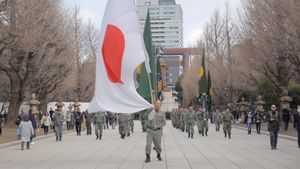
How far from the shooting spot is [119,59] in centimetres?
1289

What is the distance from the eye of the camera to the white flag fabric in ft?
41.6

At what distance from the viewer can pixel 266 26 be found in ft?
102

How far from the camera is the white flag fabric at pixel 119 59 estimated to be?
12.7 metres

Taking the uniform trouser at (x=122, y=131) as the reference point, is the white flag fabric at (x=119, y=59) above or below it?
above

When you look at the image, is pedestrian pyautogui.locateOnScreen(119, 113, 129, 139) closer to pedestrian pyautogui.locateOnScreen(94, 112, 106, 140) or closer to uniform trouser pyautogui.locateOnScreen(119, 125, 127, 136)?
uniform trouser pyautogui.locateOnScreen(119, 125, 127, 136)

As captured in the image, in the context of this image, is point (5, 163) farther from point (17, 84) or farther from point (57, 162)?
point (17, 84)

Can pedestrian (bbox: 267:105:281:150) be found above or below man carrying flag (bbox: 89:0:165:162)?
below

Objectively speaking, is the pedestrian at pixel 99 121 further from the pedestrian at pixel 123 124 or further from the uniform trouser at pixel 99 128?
the pedestrian at pixel 123 124

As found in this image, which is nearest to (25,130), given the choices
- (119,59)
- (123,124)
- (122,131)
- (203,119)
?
(122,131)

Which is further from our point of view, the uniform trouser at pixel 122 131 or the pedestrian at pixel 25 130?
the uniform trouser at pixel 122 131

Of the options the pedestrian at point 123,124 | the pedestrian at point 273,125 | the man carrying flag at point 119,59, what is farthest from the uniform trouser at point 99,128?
the man carrying flag at point 119,59

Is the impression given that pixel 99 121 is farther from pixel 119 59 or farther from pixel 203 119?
→ pixel 119 59

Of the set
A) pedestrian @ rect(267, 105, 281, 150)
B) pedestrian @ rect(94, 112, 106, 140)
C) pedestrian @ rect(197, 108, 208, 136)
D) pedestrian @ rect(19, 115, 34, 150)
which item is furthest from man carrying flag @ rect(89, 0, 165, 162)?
pedestrian @ rect(197, 108, 208, 136)

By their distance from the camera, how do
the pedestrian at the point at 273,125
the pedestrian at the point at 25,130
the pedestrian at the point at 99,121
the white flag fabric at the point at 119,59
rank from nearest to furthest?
the white flag fabric at the point at 119,59, the pedestrian at the point at 273,125, the pedestrian at the point at 25,130, the pedestrian at the point at 99,121
